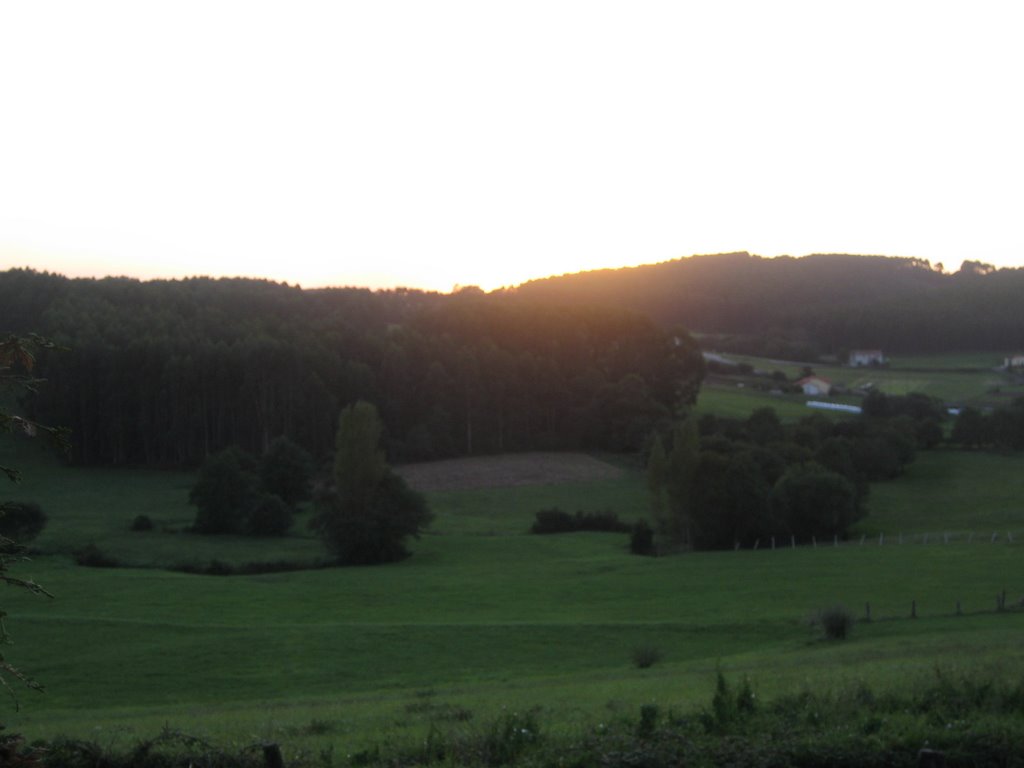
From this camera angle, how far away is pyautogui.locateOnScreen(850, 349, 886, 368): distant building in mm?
127688

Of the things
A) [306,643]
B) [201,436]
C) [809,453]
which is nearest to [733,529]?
[809,453]

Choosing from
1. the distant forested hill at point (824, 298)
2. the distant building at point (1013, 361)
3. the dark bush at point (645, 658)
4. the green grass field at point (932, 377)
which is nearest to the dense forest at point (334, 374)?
the green grass field at point (932, 377)

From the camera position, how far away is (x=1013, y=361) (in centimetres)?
11669

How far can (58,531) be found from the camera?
56062mm

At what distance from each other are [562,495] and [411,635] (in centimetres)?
4385

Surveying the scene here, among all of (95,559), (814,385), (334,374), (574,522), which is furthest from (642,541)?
(814,385)

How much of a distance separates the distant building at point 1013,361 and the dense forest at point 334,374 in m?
41.9

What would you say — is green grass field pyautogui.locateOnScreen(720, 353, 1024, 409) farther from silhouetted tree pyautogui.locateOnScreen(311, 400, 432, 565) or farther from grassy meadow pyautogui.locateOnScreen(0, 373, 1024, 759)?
silhouetted tree pyautogui.locateOnScreen(311, 400, 432, 565)

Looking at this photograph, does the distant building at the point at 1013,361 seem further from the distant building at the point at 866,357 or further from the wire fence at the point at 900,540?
the wire fence at the point at 900,540

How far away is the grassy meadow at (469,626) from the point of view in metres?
17.4

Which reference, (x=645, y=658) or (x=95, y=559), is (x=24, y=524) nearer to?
(x=95, y=559)

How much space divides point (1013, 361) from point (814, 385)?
27661 millimetres

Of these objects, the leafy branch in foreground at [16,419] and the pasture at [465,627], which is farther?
the pasture at [465,627]

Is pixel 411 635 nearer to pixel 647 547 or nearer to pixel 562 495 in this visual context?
pixel 647 547
